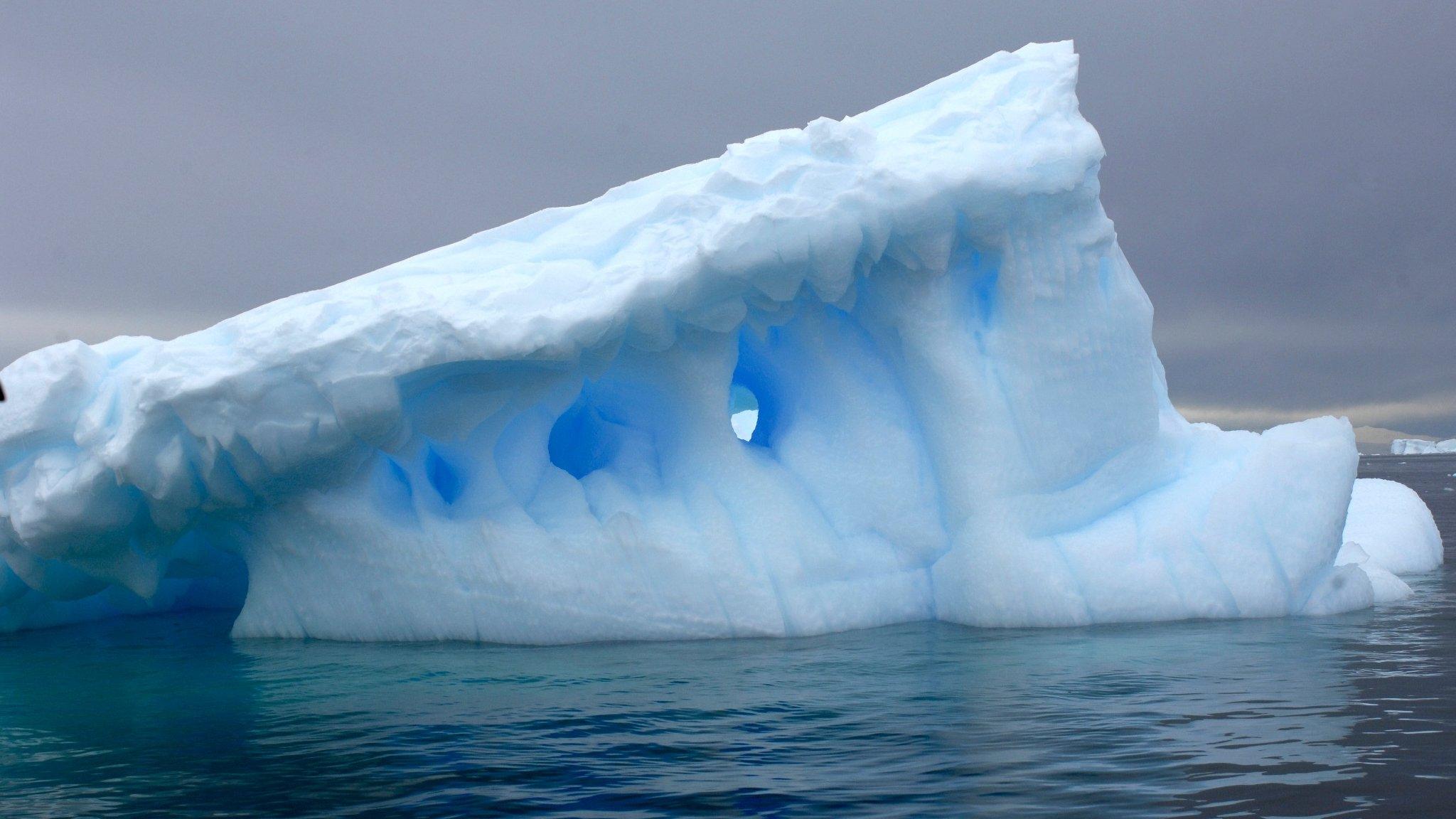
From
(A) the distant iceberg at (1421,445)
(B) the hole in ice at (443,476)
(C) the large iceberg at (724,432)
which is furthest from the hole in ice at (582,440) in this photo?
(A) the distant iceberg at (1421,445)

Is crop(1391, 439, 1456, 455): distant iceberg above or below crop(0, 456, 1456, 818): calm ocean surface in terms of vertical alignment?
above

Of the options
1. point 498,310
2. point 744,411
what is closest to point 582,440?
point 498,310

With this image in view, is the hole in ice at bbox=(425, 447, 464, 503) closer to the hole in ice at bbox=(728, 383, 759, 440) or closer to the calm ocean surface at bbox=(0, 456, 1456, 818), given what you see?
the calm ocean surface at bbox=(0, 456, 1456, 818)

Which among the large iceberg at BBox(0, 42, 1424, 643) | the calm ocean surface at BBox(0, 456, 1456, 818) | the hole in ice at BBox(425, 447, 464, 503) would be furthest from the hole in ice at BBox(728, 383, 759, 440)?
the calm ocean surface at BBox(0, 456, 1456, 818)

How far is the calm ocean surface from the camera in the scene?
187 inches

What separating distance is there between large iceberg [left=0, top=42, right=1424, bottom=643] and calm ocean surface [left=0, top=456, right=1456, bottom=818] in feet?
1.73

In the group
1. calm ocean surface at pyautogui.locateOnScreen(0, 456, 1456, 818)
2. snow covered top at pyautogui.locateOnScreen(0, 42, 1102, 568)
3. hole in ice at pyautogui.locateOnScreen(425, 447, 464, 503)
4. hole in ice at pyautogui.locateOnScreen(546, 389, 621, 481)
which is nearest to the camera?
calm ocean surface at pyautogui.locateOnScreen(0, 456, 1456, 818)

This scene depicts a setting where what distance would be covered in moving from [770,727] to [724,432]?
3842 millimetres

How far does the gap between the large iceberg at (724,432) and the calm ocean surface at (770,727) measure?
53 centimetres

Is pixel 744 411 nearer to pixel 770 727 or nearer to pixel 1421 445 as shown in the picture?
pixel 770 727

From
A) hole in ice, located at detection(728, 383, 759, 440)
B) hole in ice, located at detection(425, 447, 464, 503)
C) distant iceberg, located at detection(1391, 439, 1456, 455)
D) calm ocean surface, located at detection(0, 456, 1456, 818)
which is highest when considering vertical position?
distant iceberg, located at detection(1391, 439, 1456, 455)

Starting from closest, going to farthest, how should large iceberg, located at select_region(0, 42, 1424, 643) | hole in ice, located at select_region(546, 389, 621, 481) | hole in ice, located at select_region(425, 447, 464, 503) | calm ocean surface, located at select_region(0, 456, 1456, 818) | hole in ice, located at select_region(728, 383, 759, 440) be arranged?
calm ocean surface, located at select_region(0, 456, 1456, 818) → large iceberg, located at select_region(0, 42, 1424, 643) → hole in ice, located at select_region(425, 447, 464, 503) → hole in ice, located at select_region(546, 389, 621, 481) → hole in ice, located at select_region(728, 383, 759, 440)

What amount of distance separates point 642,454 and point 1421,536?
9.55 m

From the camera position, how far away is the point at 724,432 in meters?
9.55
